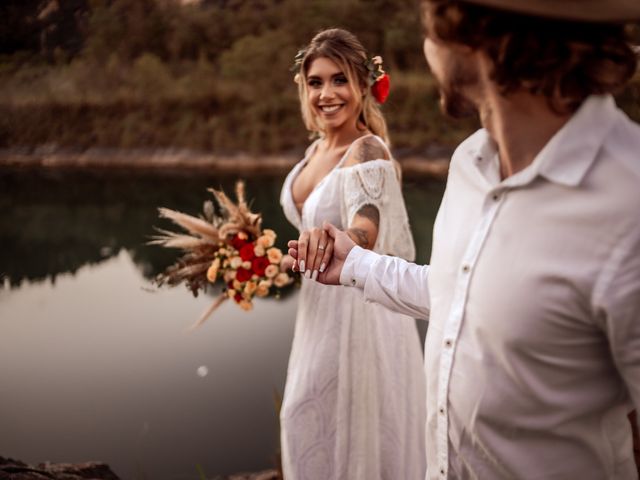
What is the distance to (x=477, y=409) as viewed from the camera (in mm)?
711

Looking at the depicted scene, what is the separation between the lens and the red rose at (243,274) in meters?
1.84

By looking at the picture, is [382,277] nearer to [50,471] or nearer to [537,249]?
[537,249]

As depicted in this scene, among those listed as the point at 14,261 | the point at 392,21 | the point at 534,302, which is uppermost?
the point at 392,21

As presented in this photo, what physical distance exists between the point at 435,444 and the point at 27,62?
330 inches

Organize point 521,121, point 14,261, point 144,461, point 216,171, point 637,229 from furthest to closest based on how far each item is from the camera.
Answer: point 216,171 → point 14,261 → point 144,461 → point 521,121 → point 637,229

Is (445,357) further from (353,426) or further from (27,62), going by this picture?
(27,62)

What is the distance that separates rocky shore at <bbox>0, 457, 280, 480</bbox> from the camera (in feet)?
6.19

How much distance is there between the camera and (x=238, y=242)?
72.7 inches

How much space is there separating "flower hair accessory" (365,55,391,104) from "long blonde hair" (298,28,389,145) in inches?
0.6

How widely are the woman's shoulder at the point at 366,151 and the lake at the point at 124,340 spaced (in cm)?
87

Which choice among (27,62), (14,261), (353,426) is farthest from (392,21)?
(353,426)

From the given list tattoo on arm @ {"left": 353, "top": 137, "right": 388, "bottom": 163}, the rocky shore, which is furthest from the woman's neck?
the rocky shore

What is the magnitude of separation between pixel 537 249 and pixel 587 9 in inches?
10.8

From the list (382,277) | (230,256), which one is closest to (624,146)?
(382,277)
